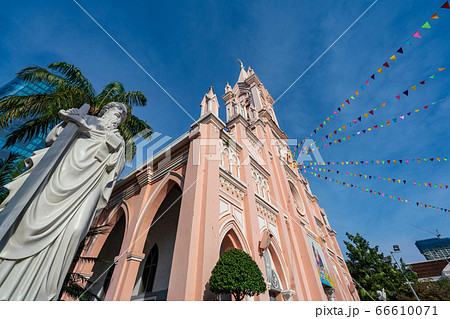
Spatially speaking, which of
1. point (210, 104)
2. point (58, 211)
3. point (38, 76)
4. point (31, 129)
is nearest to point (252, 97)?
point (210, 104)

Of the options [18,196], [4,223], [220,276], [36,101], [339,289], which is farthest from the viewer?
[339,289]

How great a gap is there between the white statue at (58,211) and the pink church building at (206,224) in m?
2.89

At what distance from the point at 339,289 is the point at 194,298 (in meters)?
10.3

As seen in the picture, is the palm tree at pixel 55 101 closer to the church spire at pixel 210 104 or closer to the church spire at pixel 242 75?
the church spire at pixel 210 104

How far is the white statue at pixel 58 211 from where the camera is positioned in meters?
1.53

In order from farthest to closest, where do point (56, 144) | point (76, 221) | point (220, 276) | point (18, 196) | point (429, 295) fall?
1. point (429, 295)
2. point (220, 276)
3. point (56, 144)
4. point (76, 221)
5. point (18, 196)

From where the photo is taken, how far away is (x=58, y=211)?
5.90 feet

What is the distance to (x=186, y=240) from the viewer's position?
4781 mm

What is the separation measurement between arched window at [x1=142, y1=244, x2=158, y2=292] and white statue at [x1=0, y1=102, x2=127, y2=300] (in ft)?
25.7

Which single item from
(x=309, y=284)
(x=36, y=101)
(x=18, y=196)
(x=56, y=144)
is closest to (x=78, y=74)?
(x=36, y=101)

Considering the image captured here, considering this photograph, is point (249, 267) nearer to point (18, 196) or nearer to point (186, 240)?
point (186, 240)

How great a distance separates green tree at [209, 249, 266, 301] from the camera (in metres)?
3.75

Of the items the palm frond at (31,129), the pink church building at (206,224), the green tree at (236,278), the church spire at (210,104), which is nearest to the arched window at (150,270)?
the pink church building at (206,224)

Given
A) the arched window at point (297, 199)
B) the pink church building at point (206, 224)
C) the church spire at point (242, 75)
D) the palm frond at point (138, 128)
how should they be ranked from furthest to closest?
the church spire at point (242, 75) < the arched window at point (297, 199) < the palm frond at point (138, 128) < the pink church building at point (206, 224)
